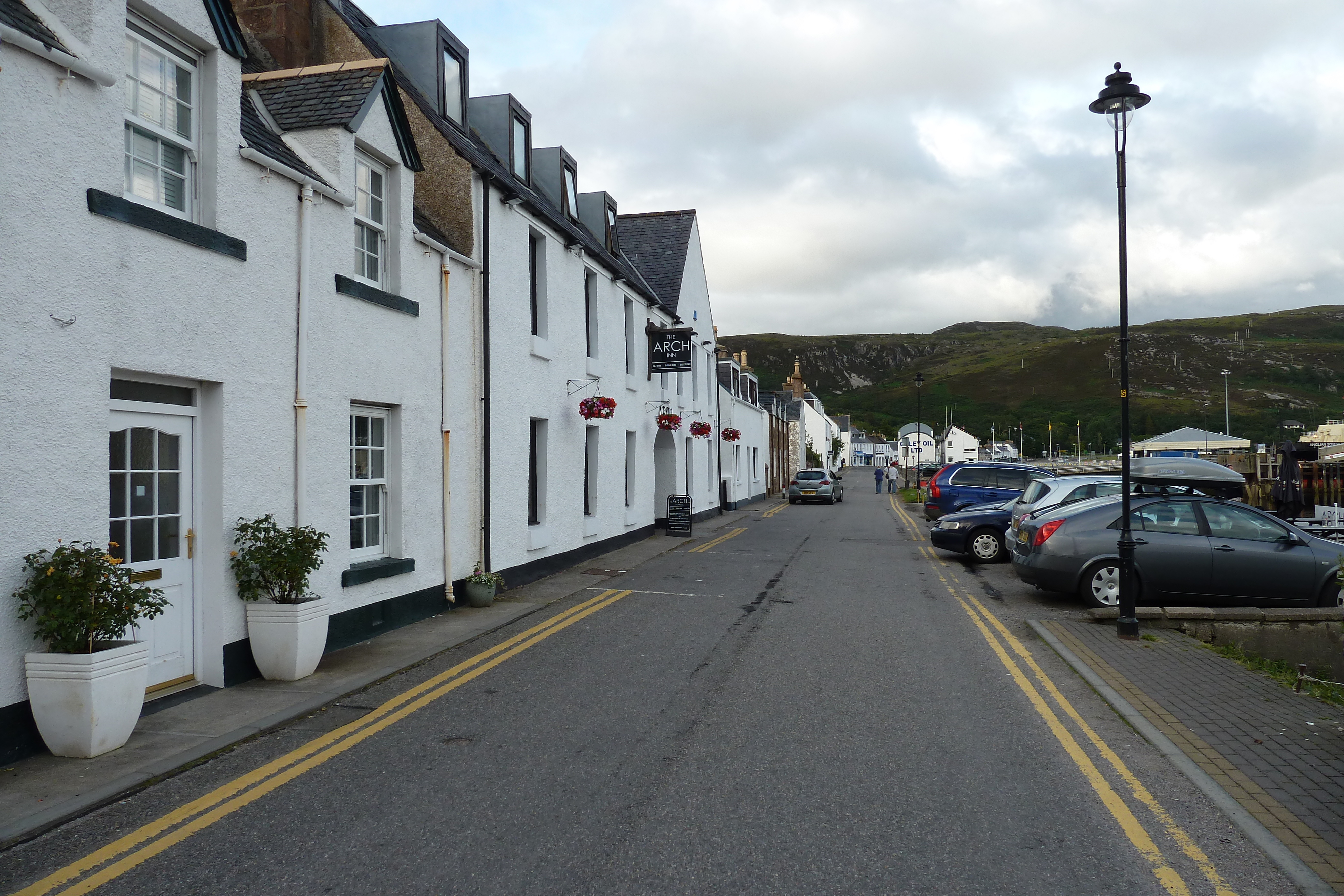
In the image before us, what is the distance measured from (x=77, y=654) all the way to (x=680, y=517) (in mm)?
17518

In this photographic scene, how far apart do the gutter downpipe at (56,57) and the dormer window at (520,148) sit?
10817mm

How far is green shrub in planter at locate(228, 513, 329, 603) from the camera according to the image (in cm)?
725

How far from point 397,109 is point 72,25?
4346mm

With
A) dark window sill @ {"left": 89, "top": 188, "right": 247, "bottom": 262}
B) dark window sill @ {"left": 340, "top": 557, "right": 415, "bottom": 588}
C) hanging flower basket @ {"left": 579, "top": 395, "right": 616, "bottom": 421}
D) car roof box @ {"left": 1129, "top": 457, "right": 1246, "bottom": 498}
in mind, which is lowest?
dark window sill @ {"left": 340, "top": 557, "right": 415, "bottom": 588}

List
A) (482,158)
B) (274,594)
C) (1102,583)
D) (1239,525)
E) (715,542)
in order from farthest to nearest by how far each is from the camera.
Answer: (715,542), (482,158), (1102,583), (1239,525), (274,594)

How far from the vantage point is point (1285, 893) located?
377 centimetres

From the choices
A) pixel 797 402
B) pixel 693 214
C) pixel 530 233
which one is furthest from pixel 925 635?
pixel 797 402

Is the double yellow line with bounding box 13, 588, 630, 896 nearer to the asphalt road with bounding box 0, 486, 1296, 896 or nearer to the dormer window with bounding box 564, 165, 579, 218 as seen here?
the asphalt road with bounding box 0, 486, 1296, 896

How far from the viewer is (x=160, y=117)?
6875 mm

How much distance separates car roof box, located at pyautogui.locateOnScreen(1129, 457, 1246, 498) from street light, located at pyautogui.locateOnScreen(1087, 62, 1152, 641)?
430cm

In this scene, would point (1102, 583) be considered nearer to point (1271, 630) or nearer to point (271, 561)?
point (1271, 630)

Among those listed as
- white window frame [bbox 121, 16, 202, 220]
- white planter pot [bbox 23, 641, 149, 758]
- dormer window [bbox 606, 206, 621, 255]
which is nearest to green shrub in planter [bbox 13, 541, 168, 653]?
white planter pot [bbox 23, 641, 149, 758]

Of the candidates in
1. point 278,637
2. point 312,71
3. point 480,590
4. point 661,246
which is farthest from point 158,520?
point 661,246

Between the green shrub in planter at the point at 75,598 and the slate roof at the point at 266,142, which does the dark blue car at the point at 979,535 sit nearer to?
the slate roof at the point at 266,142
